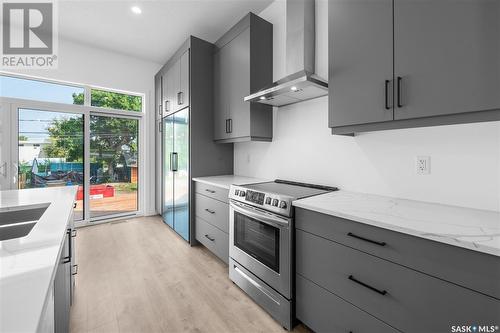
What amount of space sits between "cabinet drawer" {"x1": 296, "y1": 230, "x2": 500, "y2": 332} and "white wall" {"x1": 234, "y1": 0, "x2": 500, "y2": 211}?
2.25 feet

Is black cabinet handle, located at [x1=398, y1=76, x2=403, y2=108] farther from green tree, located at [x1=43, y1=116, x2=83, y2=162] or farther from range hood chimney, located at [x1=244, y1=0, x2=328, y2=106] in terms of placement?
green tree, located at [x1=43, y1=116, x2=83, y2=162]

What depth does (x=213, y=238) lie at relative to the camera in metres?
2.61

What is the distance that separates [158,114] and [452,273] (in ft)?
14.5

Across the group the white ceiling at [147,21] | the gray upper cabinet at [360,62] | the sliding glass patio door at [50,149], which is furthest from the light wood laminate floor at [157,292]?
the white ceiling at [147,21]

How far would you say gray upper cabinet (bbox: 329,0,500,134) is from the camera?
1034mm

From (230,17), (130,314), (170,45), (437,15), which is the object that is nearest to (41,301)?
(130,314)

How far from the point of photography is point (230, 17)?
115 inches

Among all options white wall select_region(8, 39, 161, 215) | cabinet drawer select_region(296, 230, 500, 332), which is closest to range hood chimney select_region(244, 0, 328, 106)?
cabinet drawer select_region(296, 230, 500, 332)

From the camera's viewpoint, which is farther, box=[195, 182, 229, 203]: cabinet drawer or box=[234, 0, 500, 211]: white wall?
box=[195, 182, 229, 203]: cabinet drawer

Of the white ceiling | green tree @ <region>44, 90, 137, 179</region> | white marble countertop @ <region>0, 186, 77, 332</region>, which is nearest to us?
white marble countertop @ <region>0, 186, 77, 332</region>

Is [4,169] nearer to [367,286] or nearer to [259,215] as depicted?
[259,215]

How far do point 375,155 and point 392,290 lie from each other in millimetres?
1007

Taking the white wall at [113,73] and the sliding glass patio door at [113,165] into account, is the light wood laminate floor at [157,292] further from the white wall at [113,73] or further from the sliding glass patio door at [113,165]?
the white wall at [113,73]

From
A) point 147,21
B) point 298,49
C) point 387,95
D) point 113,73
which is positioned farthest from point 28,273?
point 113,73
